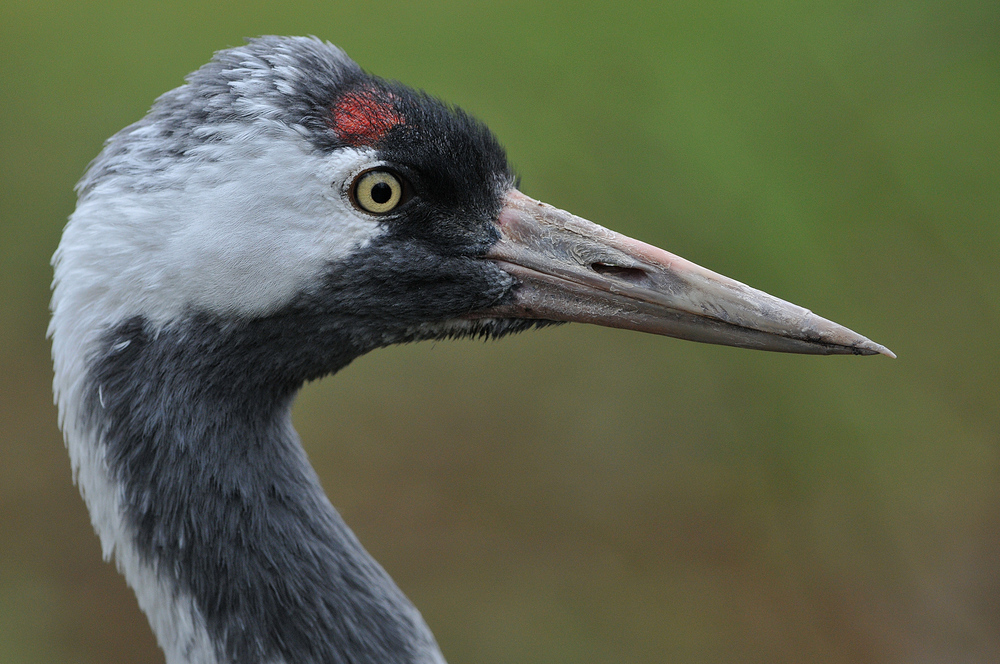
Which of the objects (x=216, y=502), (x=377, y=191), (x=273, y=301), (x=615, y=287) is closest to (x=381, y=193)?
(x=377, y=191)

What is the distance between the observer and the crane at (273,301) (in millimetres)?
1884

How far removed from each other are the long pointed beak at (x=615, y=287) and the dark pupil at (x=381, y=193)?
0.99 ft

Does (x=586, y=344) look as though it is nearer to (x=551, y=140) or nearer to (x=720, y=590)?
(x=551, y=140)

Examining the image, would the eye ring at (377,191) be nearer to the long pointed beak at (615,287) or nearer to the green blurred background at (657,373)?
the long pointed beak at (615,287)

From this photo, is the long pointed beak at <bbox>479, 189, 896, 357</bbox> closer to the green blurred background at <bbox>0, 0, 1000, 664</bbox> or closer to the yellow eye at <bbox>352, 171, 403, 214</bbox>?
the yellow eye at <bbox>352, 171, 403, 214</bbox>

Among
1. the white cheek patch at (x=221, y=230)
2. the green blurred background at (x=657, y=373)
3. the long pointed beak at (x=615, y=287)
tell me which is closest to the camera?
the white cheek patch at (x=221, y=230)

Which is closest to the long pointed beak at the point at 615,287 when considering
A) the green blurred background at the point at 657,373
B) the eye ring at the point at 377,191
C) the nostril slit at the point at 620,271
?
the nostril slit at the point at 620,271

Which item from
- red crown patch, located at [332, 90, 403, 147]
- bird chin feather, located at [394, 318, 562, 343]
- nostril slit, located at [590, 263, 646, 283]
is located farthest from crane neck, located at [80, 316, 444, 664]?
nostril slit, located at [590, 263, 646, 283]

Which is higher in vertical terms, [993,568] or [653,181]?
[653,181]

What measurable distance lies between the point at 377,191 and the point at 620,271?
65cm

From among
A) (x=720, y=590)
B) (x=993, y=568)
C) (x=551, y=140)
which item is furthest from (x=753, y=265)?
(x=993, y=568)

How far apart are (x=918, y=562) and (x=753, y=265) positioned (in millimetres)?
2145

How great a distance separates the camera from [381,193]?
6.46 feet

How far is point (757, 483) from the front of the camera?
5.40 metres
